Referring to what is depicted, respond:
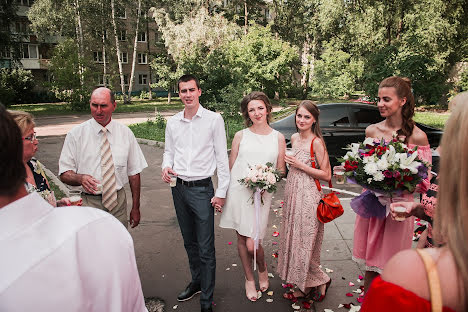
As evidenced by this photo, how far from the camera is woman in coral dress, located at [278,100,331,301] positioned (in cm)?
370

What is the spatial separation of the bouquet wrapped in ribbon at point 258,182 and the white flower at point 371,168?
98cm

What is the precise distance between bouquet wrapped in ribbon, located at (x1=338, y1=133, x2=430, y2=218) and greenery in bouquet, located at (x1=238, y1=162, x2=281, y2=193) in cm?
76

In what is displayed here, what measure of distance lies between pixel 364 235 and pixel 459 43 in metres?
27.8

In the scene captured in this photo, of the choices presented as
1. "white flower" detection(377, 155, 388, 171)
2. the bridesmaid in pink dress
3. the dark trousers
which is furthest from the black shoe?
"white flower" detection(377, 155, 388, 171)

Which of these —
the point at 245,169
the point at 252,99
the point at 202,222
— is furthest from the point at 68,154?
the point at 252,99

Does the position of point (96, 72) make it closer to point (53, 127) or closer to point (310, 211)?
point (53, 127)

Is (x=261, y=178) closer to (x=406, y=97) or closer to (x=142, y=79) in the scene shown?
(x=406, y=97)

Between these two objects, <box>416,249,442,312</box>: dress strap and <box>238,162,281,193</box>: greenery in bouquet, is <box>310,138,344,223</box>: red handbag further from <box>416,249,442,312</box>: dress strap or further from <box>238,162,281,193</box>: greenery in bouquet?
<box>416,249,442,312</box>: dress strap

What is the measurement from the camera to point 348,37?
96.1 ft

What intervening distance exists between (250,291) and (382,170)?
2022mm

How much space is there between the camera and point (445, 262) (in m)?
1.04

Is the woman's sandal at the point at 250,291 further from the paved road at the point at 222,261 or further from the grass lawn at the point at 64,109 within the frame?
the grass lawn at the point at 64,109

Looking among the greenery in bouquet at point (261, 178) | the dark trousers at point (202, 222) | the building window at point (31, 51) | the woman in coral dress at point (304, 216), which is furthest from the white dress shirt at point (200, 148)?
the building window at point (31, 51)

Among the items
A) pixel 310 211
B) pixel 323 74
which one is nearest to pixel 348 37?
pixel 323 74
